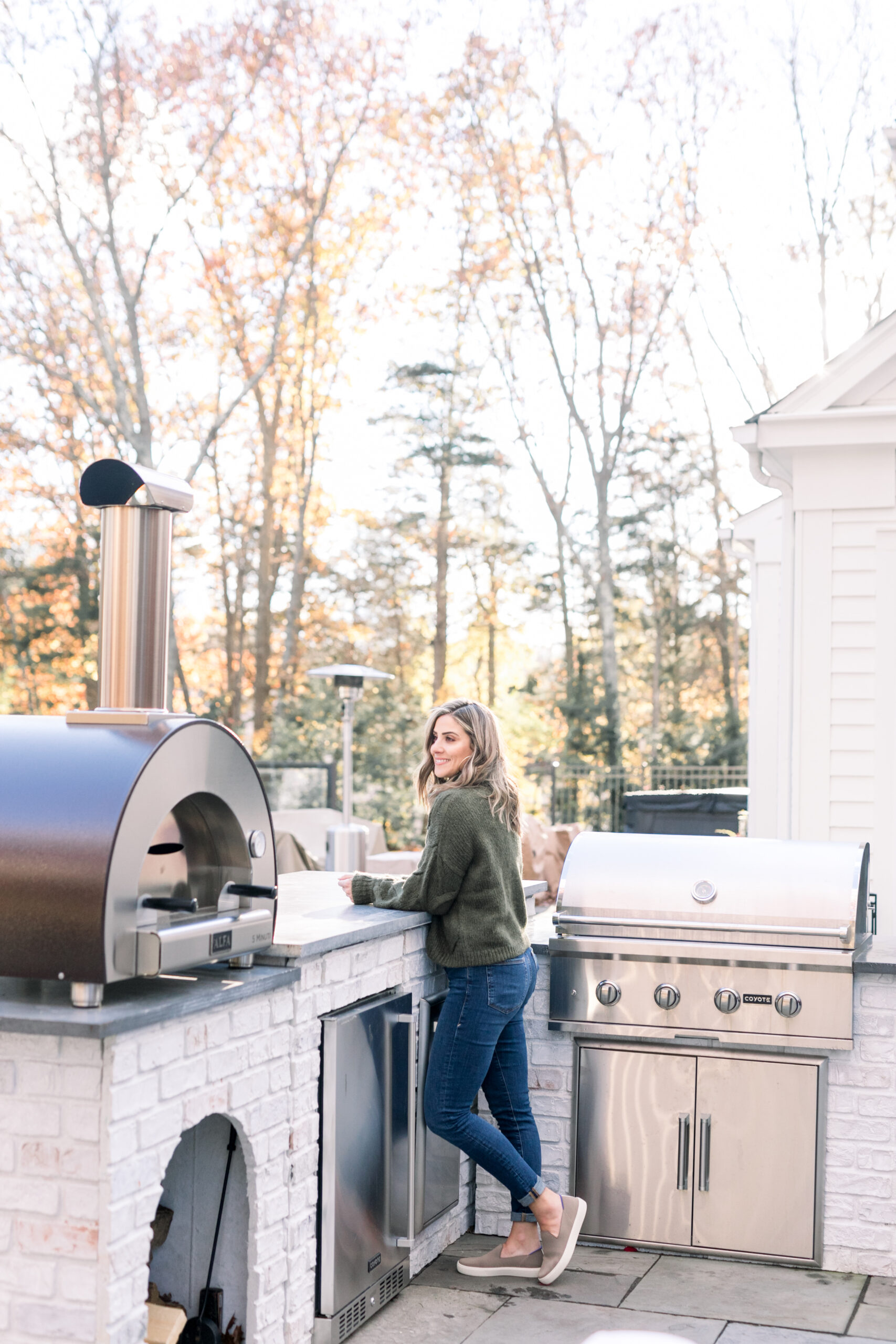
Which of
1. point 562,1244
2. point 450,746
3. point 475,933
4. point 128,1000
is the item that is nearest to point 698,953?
point 475,933

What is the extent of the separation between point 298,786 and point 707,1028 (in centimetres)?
1331

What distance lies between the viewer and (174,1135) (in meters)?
2.62

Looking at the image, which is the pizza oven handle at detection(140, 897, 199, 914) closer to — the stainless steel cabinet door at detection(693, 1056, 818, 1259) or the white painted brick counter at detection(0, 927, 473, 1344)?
the white painted brick counter at detection(0, 927, 473, 1344)

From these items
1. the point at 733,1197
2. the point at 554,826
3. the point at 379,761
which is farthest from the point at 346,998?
the point at 379,761

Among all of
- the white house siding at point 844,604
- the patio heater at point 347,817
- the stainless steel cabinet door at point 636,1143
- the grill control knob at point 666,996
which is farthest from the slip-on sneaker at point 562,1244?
the patio heater at point 347,817

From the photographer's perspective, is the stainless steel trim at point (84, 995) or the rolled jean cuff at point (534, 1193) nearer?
the stainless steel trim at point (84, 995)

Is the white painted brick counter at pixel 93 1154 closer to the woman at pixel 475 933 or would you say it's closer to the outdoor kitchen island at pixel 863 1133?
the woman at pixel 475 933

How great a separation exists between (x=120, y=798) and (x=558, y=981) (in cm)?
209

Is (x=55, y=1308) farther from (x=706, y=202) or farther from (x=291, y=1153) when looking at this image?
(x=706, y=202)

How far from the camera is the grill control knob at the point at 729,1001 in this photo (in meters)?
3.98

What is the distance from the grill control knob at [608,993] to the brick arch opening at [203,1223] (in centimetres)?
138

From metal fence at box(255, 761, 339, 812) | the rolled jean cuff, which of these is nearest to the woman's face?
the rolled jean cuff

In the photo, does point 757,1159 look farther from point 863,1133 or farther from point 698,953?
point 698,953

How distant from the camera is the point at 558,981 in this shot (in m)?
4.17
